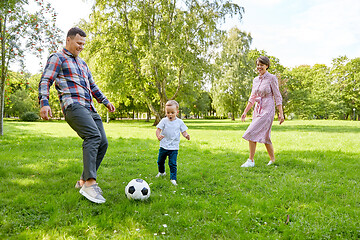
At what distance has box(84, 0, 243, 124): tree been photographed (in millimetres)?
19594

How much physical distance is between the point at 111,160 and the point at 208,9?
17.4 m

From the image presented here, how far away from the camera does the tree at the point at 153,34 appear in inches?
771

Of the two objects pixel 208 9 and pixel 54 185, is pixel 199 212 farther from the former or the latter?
pixel 208 9

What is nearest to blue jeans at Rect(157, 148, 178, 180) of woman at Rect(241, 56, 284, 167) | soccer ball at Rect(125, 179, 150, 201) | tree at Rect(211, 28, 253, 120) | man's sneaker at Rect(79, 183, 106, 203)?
soccer ball at Rect(125, 179, 150, 201)

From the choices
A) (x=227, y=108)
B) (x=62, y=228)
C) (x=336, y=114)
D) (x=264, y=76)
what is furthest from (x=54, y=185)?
(x=336, y=114)

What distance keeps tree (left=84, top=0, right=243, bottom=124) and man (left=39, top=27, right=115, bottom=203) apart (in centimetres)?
1537

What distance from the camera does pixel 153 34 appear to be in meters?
21.1

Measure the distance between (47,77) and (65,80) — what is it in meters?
0.25

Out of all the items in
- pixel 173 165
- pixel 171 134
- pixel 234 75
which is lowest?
pixel 173 165

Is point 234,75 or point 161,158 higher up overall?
point 234,75

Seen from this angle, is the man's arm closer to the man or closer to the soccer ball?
the man

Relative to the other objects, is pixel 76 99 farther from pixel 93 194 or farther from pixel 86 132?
pixel 93 194

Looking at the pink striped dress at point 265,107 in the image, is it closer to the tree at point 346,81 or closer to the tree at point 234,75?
the tree at point 234,75

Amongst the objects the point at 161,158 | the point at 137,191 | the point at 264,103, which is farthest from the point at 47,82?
the point at 264,103
